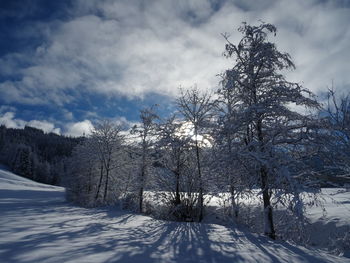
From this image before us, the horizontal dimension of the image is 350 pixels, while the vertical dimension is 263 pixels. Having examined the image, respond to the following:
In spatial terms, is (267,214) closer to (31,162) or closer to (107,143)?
(107,143)

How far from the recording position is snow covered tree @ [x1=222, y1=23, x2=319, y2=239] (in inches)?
324

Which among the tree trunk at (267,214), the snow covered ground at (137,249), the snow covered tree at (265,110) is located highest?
the snow covered tree at (265,110)

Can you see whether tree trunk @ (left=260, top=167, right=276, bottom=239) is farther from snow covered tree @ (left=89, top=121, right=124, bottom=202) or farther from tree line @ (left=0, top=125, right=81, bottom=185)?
tree line @ (left=0, top=125, right=81, bottom=185)

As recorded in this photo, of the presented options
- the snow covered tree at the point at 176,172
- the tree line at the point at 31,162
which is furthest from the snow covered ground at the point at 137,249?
the tree line at the point at 31,162

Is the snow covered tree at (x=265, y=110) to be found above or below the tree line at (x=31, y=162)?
below

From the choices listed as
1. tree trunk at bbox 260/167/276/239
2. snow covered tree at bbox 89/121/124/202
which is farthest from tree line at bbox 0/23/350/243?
snow covered tree at bbox 89/121/124/202

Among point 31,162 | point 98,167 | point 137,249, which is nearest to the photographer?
point 137,249

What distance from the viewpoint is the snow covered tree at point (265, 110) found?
324 inches

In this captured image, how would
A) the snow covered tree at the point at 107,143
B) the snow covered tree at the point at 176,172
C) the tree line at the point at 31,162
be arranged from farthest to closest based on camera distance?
the tree line at the point at 31,162 → the snow covered tree at the point at 107,143 → the snow covered tree at the point at 176,172

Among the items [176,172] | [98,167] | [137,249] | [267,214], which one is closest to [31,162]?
[98,167]

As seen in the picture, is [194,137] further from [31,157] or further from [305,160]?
[31,157]

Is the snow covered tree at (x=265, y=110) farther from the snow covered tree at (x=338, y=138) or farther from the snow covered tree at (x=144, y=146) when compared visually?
the snow covered tree at (x=144, y=146)

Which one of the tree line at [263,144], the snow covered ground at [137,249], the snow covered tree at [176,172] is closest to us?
the snow covered ground at [137,249]

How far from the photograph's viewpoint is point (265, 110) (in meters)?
8.29
